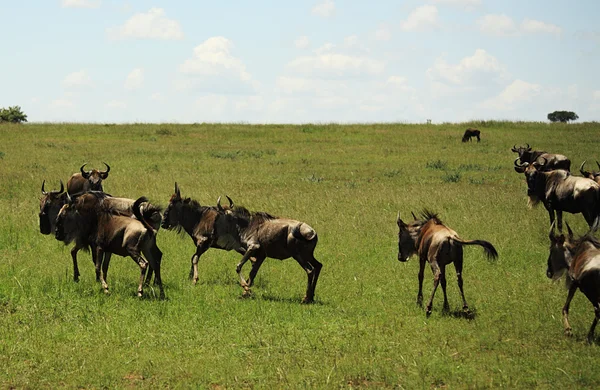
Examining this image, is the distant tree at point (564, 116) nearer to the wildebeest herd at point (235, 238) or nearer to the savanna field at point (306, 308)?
the savanna field at point (306, 308)

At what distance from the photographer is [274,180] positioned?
27281mm

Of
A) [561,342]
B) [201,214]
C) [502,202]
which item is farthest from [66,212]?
[502,202]

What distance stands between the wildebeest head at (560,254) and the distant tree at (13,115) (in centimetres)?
5208

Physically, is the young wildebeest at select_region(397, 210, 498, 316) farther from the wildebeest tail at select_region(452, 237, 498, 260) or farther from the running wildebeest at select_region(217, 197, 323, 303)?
the running wildebeest at select_region(217, 197, 323, 303)

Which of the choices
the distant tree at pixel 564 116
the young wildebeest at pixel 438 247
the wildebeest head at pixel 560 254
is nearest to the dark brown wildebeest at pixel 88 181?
the young wildebeest at pixel 438 247

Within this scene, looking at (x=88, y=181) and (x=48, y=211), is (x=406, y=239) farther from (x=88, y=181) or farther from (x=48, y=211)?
(x=88, y=181)

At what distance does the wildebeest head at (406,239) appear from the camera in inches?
488

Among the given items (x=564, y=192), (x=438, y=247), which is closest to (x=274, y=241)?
(x=438, y=247)

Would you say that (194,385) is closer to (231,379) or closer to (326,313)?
(231,379)

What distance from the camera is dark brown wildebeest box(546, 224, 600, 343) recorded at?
969 centimetres

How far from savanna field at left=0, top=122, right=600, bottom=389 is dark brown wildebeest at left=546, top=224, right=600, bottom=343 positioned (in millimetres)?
513

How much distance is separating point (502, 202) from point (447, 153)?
14.7 meters

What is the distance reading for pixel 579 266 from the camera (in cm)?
1001

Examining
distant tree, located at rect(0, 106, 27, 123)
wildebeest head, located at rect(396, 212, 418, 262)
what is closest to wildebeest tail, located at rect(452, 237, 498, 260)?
wildebeest head, located at rect(396, 212, 418, 262)
